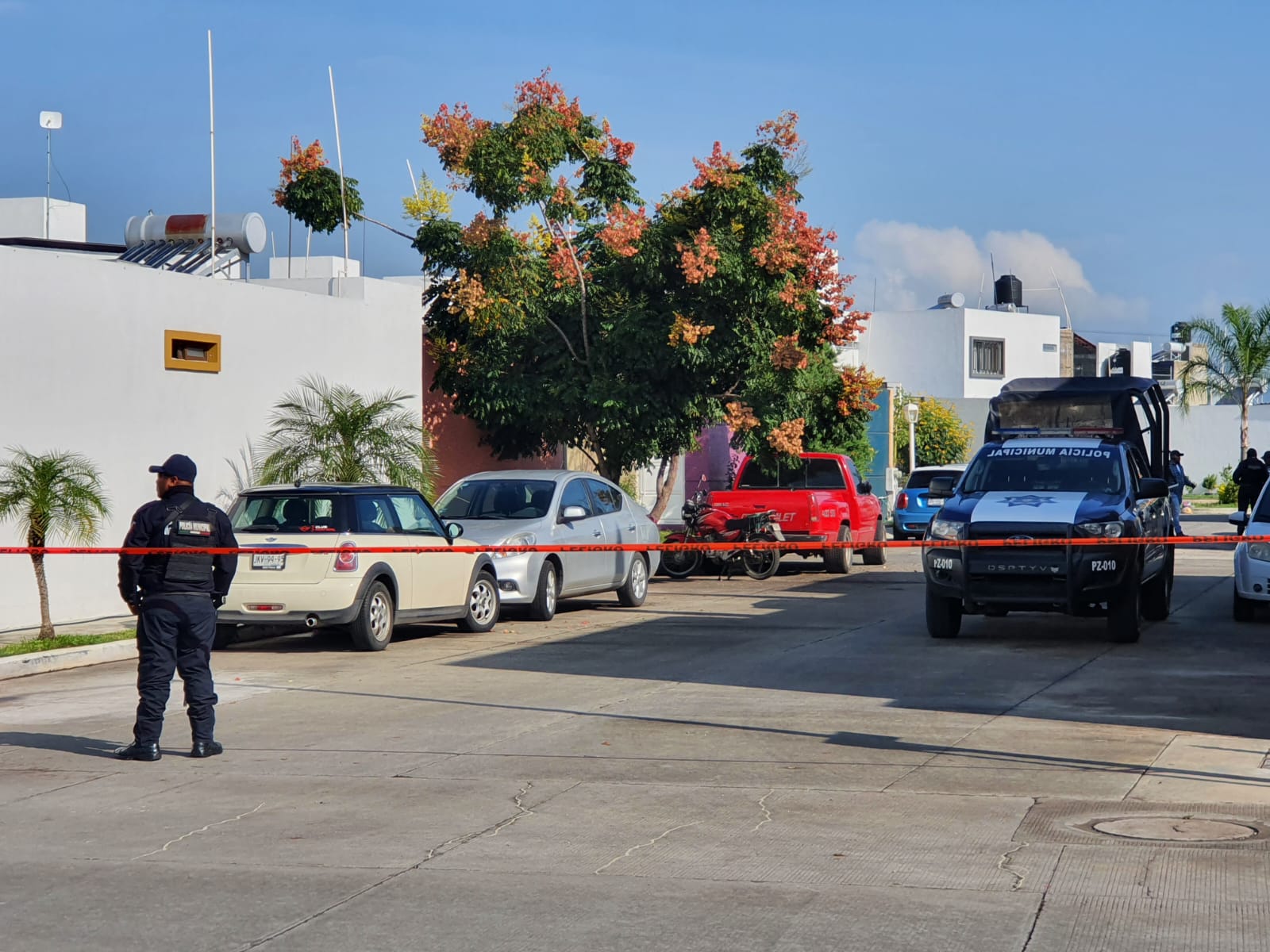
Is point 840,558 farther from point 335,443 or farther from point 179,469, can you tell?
point 179,469

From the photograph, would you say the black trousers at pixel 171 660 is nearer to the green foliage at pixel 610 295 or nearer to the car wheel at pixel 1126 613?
the car wheel at pixel 1126 613

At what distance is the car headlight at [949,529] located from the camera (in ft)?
52.9

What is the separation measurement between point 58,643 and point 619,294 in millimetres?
11707

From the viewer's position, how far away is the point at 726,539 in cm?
2503

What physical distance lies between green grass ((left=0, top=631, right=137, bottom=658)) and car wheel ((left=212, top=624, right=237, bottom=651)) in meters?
0.82

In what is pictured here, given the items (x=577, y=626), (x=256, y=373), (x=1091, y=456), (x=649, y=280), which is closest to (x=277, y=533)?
(x=577, y=626)

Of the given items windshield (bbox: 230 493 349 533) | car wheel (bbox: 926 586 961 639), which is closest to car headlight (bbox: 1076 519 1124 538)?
car wheel (bbox: 926 586 961 639)

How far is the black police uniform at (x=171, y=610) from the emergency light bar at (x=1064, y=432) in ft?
40.4

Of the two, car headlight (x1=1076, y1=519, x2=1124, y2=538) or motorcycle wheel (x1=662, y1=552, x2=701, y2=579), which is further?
motorcycle wheel (x1=662, y1=552, x2=701, y2=579)

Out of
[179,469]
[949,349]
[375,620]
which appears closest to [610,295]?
[375,620]

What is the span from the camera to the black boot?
404 inches

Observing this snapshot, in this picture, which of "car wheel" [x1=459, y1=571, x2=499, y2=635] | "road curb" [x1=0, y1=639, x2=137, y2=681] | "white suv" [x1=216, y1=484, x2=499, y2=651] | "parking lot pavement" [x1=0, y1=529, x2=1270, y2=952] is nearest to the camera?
"parking lot pavement" [x1=0, y1=529, x2=1270, y2=952]

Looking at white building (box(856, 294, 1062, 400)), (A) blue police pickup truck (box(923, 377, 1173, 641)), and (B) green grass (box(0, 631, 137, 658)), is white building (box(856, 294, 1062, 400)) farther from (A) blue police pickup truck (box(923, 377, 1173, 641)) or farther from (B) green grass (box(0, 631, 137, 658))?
(B) green grass (box(0, 631, 137, 658))

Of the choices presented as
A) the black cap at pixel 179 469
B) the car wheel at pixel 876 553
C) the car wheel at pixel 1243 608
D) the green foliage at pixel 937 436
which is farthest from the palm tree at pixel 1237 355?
the black cap at pixel 179 469
